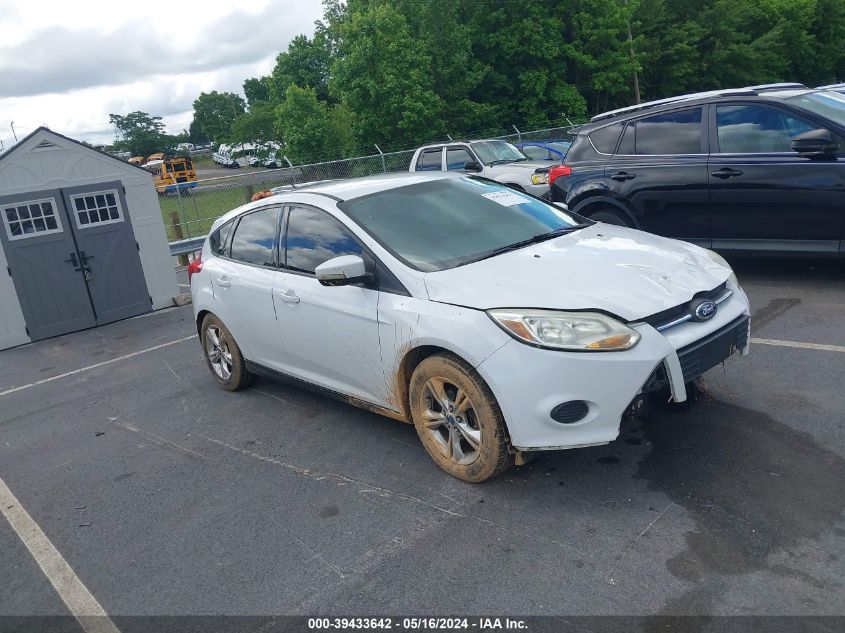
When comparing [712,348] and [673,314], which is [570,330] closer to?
[673,314]

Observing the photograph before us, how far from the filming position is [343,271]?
13.6 ft

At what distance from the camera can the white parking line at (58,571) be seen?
10.7 feet

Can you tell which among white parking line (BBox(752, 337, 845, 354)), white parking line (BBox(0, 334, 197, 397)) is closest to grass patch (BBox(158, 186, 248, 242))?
white parking line (BBox(0, 334, 197, 397))

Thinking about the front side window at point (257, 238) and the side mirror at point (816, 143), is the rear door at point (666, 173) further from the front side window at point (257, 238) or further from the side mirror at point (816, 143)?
the front side window at point (257, 238)

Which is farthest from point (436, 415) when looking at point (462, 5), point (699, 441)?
point (462, 5)

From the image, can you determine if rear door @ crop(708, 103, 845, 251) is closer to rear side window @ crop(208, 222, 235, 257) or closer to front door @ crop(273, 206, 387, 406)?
front door @ crop(273, 206, 387, 406)

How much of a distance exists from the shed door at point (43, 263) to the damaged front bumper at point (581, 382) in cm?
836

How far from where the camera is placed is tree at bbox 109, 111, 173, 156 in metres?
85.7

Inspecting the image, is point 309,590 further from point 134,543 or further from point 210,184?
point 210,184

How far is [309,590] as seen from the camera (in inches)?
128

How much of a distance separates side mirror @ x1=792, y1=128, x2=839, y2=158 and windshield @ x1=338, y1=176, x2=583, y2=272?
2.64 m

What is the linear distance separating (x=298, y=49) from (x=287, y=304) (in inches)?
2233

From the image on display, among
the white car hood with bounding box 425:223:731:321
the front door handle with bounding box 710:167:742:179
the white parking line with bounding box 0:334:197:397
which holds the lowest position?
the white parking line with bounding box 0:334:197:397

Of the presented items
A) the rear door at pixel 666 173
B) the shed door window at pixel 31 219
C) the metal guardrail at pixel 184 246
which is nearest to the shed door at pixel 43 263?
the shed door window at pixel 31 219
